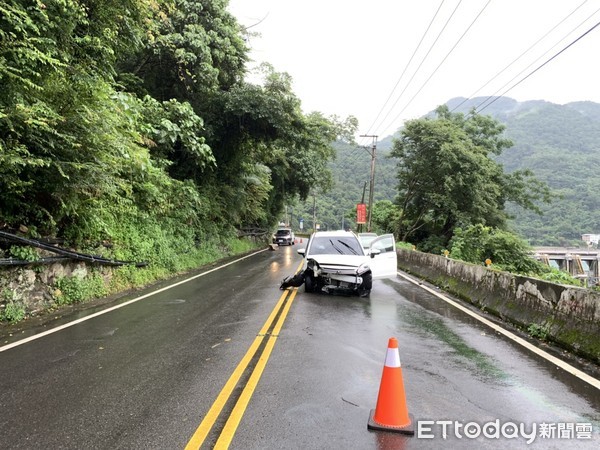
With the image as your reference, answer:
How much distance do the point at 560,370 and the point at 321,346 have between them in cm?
303

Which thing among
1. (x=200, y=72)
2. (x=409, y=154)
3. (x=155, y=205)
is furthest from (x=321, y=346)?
(x=409, y=154)

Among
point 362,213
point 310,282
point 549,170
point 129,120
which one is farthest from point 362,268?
point 549,170

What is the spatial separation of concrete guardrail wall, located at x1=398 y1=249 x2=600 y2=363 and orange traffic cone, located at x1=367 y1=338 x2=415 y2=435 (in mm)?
3422

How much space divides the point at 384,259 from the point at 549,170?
2623 inches

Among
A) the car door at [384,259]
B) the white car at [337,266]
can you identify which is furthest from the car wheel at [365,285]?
the car door at [384,259]

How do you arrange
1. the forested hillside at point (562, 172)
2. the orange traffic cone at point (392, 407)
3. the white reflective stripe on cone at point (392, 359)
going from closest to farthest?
the orange traffic cone at point (392, 407) < the white reflective stripe on cone at point (392, 359) < the forested hillside at point (562, 172)

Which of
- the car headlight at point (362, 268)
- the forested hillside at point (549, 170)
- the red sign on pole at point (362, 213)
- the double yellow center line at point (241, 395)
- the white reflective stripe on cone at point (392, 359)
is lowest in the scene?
the double yellow center line at point (241, 395)

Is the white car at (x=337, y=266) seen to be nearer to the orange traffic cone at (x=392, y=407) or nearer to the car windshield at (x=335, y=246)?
the car windshield at (x=335, y=246)

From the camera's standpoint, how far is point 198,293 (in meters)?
10.9

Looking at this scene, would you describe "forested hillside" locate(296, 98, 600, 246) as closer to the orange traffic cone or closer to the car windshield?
the car windshield

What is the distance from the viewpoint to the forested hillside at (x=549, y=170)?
62703mm

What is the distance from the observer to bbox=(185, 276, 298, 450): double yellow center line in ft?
11.0

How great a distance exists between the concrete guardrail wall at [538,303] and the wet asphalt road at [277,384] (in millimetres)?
748

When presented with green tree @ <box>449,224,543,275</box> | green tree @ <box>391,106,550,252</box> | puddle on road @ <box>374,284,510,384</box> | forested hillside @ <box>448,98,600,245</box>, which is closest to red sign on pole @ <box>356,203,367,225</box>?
green tree @ <box>391,106,550,252</box>
